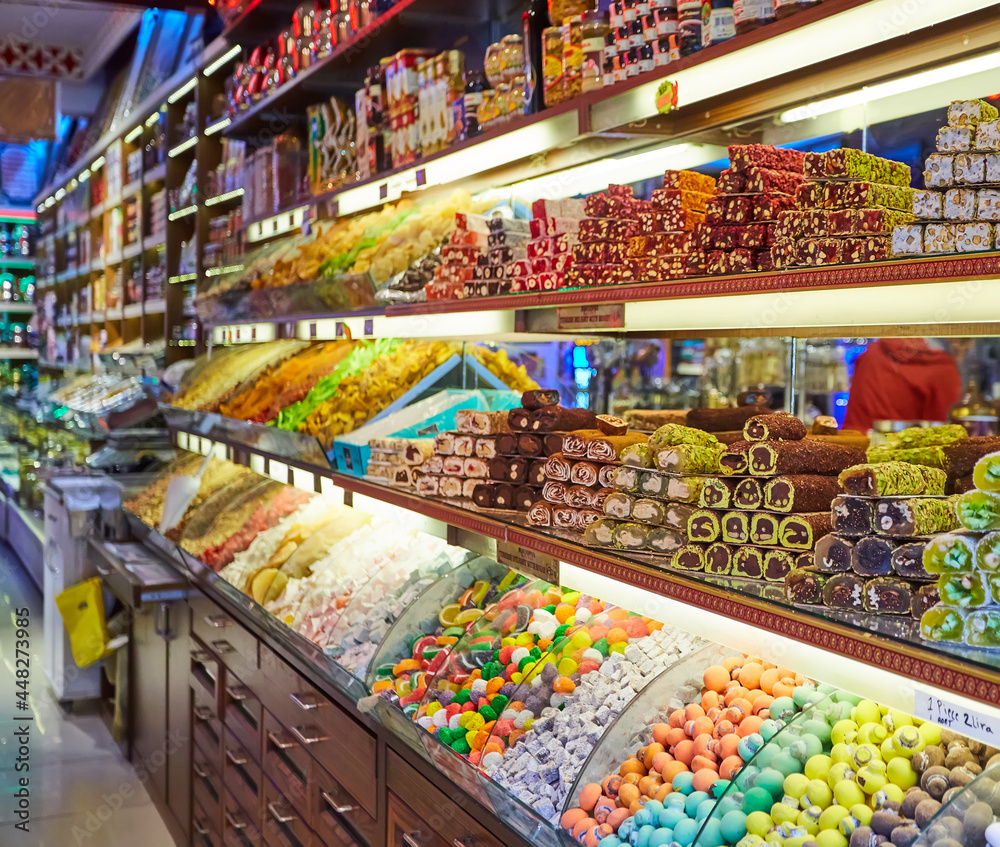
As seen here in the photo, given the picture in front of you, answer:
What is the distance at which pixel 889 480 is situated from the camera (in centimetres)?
129

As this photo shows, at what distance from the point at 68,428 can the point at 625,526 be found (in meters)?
6.85

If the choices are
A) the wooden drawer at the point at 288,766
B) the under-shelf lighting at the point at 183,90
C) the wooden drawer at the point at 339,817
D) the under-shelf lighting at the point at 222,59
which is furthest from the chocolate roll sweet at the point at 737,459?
the under-shelf lighting at the point at 183,90

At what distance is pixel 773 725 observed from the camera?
1.59m

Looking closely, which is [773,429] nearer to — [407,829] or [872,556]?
[872,556]

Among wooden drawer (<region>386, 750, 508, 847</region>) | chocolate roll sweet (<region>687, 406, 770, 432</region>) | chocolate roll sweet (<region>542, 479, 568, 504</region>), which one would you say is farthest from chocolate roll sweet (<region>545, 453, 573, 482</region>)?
wooden drawer (<region>386, 750, 508, 847</region>)

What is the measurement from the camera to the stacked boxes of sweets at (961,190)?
1264 millimetres

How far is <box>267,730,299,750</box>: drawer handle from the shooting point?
9.22 feet

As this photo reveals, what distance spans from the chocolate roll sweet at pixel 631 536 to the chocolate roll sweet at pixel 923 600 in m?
0.54

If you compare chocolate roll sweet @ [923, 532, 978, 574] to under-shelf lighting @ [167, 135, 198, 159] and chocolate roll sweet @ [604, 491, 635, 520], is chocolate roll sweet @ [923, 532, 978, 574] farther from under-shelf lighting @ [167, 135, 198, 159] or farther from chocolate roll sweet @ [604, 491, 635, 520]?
under-shelf lighting @ [167, 135, 198, 159]

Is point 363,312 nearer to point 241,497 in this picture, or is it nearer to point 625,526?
point 241,497

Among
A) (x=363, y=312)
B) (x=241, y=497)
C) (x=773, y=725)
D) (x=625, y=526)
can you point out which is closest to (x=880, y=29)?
(x=625, y=526)

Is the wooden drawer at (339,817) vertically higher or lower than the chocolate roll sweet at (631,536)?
lower

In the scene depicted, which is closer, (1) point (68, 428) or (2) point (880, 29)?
(2) point (880, 29)

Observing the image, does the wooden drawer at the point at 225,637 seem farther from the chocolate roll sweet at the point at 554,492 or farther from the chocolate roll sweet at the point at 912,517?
the chocolate roll sweet at the point at 912,517
